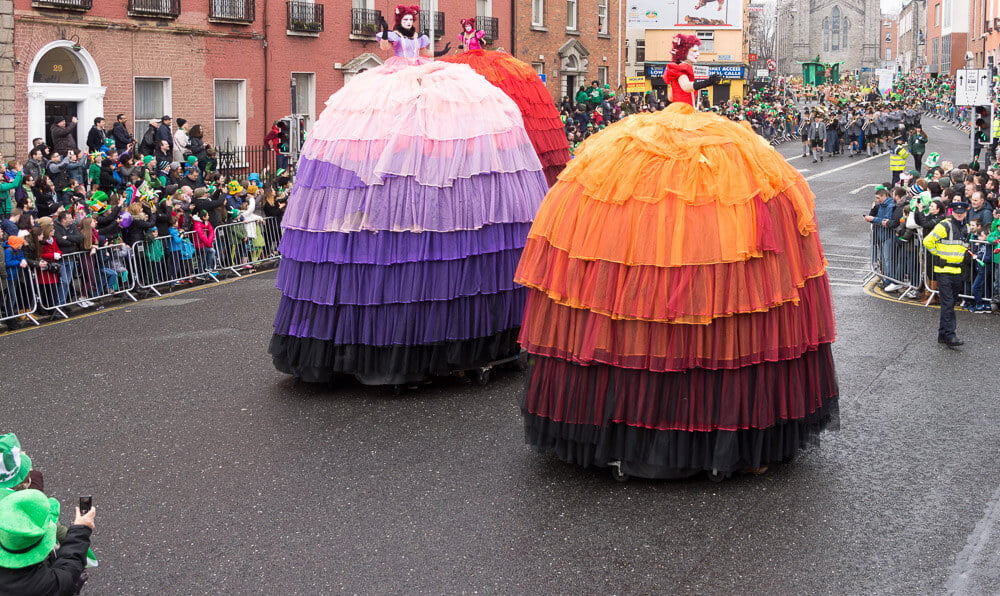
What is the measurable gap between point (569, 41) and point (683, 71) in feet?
113

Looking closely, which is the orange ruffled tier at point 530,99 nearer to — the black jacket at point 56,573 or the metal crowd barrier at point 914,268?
the metal crowd barrier at point 914,268

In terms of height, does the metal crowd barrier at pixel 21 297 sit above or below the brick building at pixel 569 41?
below

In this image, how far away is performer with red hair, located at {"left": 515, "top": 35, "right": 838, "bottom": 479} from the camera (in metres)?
7.01

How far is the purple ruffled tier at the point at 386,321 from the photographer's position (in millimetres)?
9602

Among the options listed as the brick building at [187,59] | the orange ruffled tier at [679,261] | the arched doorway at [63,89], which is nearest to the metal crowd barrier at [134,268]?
the brick building at [187,59]

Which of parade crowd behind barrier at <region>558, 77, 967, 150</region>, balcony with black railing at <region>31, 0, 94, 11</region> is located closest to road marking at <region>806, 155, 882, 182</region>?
parade crowd behind barrier at <region>558, 77, 967, 150</region>

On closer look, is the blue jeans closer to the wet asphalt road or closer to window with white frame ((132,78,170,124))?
the wet asphalt road

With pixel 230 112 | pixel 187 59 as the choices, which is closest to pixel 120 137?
pixel 187 59

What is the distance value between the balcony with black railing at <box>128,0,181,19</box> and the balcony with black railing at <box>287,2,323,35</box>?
3.97m

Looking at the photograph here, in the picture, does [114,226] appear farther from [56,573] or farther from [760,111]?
[760,111]

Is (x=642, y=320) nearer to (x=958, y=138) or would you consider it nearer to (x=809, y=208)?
(x=809, y=208)

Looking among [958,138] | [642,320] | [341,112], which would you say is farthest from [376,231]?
[958,138]

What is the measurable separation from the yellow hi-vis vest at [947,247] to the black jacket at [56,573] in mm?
9825

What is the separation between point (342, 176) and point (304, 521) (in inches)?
143
